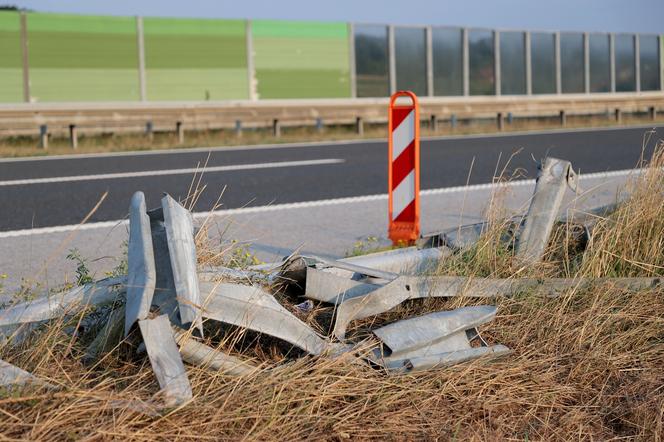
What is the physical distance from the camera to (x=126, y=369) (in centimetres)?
323

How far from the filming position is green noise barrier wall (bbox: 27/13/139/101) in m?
20.7

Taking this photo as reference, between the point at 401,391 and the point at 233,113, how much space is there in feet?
51.4

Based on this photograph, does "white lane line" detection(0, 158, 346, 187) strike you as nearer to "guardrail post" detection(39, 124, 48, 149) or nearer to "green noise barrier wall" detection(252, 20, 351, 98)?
"guardrail post" detection(39, 124, 48, 149)

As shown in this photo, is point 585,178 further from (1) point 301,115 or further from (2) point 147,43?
(2) point 147,43

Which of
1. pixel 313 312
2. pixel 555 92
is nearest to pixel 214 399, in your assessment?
pixel 313 312

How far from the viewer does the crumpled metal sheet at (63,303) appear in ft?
11.6

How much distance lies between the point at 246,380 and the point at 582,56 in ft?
92.5

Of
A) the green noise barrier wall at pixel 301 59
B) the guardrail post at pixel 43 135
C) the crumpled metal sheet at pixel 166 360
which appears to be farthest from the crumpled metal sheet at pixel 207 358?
the green noise barrier wall at pixel 301 59

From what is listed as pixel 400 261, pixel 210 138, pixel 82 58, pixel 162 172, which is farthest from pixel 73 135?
pixel 400 261

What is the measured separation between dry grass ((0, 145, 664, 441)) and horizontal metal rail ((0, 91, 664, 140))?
13492 mm

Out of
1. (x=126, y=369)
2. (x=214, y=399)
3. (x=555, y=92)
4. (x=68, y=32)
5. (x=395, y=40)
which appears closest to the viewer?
(x=214, y=399)

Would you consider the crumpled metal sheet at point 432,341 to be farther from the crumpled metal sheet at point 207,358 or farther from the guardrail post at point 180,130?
the guardrail post at point 180,130

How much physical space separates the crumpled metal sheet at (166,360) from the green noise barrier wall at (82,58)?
1887cm

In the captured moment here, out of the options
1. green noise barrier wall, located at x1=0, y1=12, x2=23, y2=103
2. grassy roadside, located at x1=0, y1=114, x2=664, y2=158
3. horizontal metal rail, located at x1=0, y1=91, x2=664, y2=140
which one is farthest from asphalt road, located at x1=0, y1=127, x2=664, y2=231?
green noise barrier wall, located at x1=0, y1=12, x2=23, y2=103
